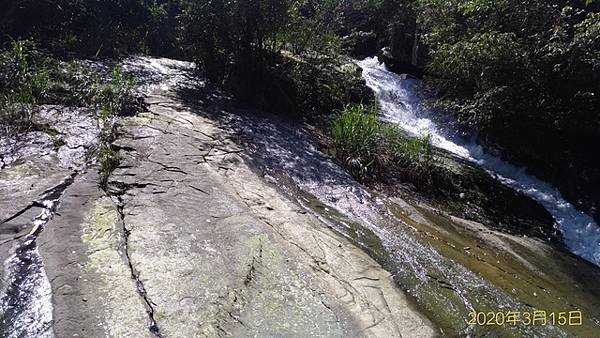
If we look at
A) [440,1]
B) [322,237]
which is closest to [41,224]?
[322,237]

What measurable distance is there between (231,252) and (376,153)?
417cm

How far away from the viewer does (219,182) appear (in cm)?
530

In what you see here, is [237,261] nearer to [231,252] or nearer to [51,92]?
[231,252]

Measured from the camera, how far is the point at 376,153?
757 cm

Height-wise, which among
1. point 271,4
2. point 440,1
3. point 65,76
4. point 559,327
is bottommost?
point 559,327

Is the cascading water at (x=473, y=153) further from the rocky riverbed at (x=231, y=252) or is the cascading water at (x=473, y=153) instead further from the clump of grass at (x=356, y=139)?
the clump of grass at (x=356, y=139)

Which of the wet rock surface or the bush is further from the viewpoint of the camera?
the bush

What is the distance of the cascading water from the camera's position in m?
7.54

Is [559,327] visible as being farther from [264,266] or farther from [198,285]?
[198,285]

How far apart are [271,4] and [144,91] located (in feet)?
9.90

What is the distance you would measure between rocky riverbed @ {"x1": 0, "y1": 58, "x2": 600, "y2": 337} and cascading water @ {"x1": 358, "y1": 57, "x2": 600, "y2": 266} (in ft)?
4.32

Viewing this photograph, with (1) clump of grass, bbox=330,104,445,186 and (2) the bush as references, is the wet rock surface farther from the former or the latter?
(1) clump of grass, bbox=330,104,445,186

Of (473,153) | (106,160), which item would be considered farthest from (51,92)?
(473,153)

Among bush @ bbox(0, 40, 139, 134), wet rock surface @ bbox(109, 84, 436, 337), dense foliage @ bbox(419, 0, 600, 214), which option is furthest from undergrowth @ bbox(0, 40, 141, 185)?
dense foliage @ bbox(419, 0, 600, 214)
